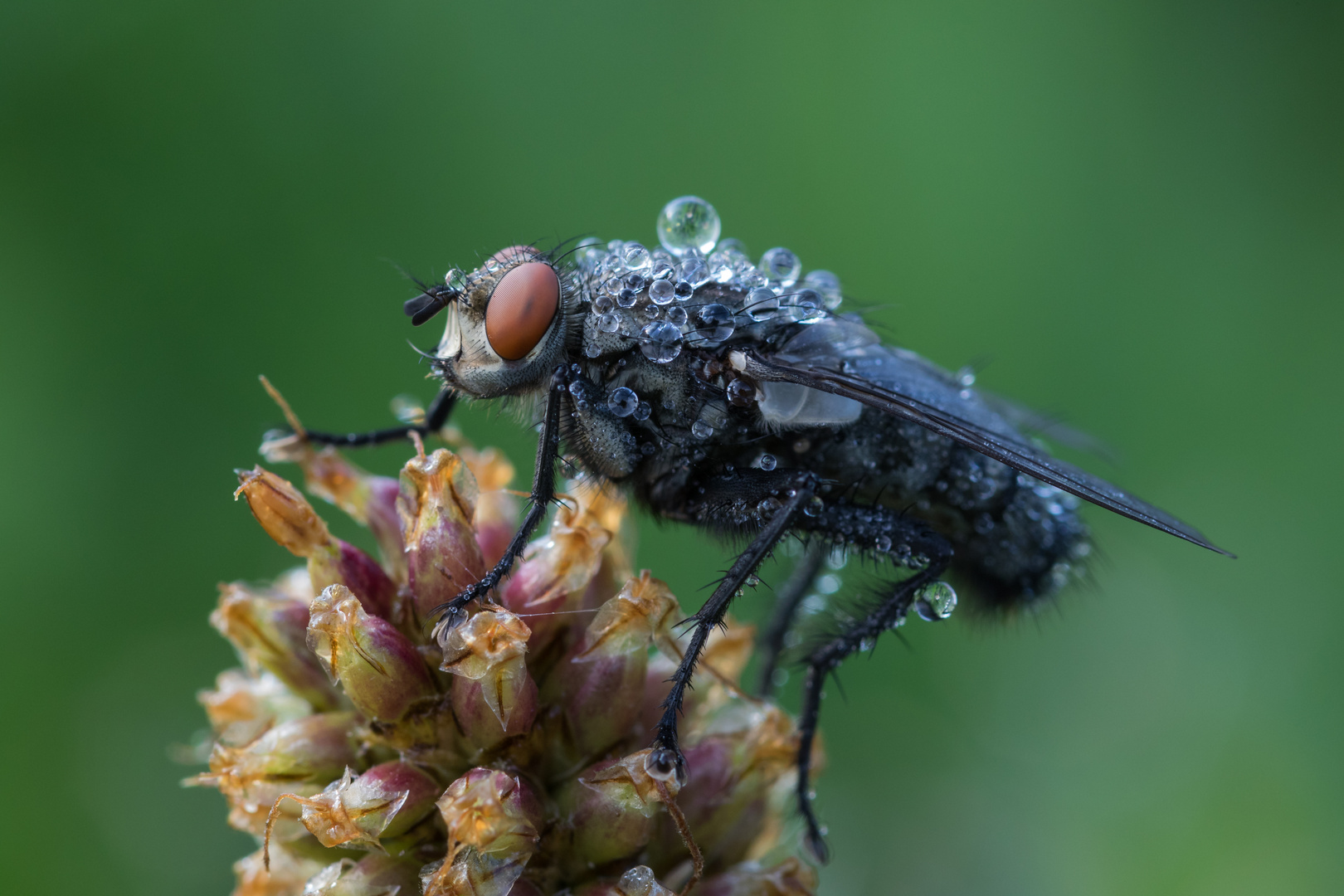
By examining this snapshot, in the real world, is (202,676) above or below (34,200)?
below

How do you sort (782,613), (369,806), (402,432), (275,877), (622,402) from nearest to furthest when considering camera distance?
1. (369,806)
2. (275,877)
3. (622,402)
4. (402,432)
5. (782,613)

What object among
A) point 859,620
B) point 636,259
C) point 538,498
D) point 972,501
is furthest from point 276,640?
point 972,501

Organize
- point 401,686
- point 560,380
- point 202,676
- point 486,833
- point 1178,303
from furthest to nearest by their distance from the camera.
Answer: point 1178,303
point 202,676
point 560,380
point 401,686
point 486,833

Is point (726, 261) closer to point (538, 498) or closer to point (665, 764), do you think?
point (538, 498)

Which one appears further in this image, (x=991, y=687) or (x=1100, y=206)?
(x=1100, y=206)

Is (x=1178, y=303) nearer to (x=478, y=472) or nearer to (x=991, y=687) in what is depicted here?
(x=991, y=687)

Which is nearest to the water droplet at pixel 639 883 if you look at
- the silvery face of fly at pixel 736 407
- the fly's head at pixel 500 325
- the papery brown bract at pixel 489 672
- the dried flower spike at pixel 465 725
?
the dried flower spike at pixel 465 725

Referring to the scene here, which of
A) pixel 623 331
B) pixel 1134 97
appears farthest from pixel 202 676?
pixel 1134 97
